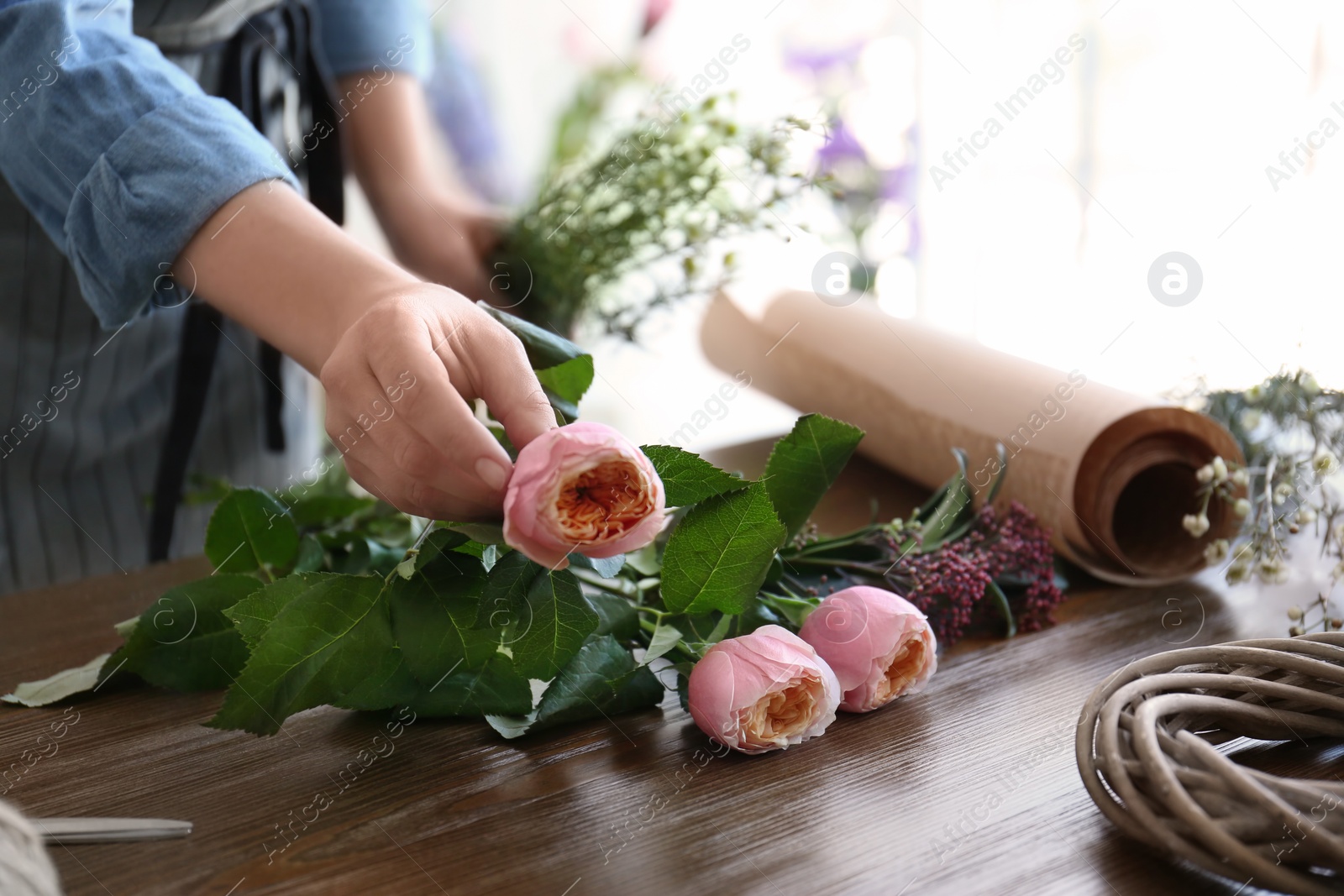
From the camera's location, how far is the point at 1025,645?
1.90 ft

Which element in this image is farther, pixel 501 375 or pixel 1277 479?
pixel 1277 479

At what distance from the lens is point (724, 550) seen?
1.57 feet

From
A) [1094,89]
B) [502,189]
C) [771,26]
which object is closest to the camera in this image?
[502,189]

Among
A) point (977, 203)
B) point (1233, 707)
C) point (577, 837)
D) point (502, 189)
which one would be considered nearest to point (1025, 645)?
point (1233, 707)

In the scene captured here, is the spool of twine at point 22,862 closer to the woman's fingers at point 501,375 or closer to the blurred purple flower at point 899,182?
the woman's fingers at point 501,375

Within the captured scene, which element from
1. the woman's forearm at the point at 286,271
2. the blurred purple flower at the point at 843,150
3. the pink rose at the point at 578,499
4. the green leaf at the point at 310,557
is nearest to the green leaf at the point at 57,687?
the green leaf at the point at 310,557

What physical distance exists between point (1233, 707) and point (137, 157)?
0.61 meters

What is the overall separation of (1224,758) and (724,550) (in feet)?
0.73

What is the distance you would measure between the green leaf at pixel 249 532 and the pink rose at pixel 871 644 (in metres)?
0.31

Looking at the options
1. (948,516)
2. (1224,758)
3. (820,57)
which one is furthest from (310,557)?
(820,57)

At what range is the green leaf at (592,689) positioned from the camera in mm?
473

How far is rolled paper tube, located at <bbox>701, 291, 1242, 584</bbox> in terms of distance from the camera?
64 cm

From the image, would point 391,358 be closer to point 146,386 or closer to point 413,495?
point 413,495

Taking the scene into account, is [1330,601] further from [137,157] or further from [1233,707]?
[137,157]
